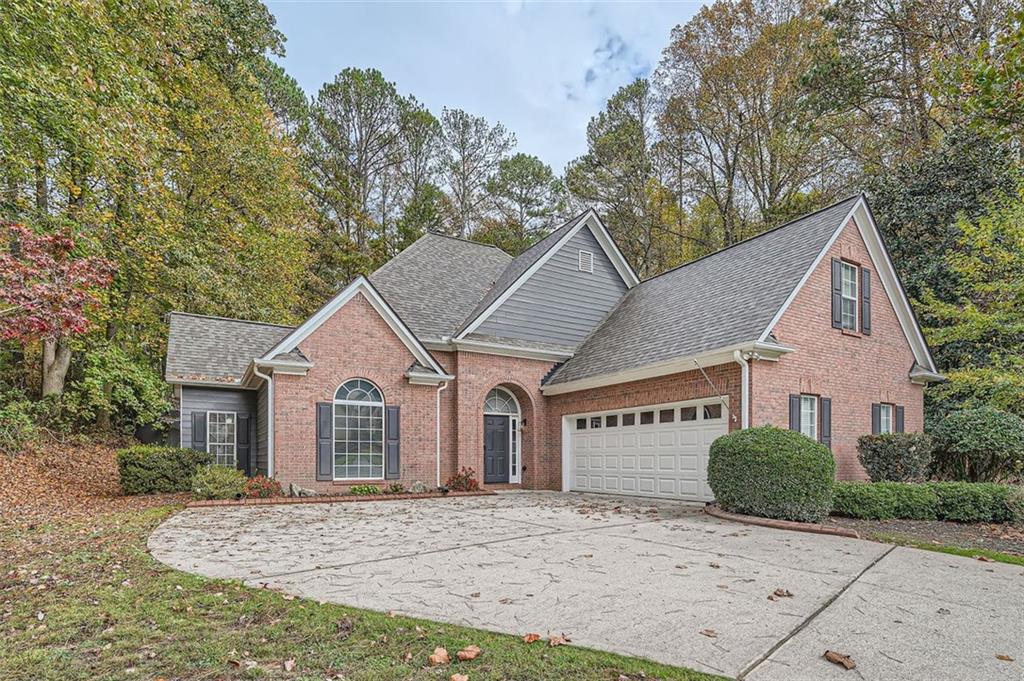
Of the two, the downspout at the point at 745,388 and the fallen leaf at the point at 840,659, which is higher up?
the downspout at the point at 745,388

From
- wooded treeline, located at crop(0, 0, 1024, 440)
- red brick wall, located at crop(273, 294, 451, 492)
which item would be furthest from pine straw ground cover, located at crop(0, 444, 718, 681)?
red brick wall, located at crop(273, 294, 451, 492)

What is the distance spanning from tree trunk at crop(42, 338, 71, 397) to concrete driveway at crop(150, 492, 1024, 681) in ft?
42.7

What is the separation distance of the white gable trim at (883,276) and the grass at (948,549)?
4.84 m

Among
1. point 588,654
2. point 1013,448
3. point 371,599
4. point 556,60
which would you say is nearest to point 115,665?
point 371,599

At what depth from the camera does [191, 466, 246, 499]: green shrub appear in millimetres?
11578

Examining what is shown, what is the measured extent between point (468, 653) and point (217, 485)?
9.99 m

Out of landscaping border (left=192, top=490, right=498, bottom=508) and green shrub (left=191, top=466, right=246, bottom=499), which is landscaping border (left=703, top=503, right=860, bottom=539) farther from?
green shrub (left=191, top=466, right=246, bottom=499)

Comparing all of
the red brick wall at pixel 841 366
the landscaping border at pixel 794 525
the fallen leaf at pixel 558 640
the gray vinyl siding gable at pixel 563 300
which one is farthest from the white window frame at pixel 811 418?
the fallen leaf at pixel 558 640

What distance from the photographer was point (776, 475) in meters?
9.05

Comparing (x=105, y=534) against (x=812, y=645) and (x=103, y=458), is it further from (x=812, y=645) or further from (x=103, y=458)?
(x=103, y=458)

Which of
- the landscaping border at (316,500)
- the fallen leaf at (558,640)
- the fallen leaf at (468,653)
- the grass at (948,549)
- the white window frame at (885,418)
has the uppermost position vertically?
the white window frame at (885,418)

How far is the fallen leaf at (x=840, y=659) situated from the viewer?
3488mm

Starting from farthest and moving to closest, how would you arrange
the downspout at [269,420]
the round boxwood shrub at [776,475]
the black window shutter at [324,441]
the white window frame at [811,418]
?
the black window shutter at [324,441] → the downspout at [269,420] → the white window frame at [811,418] → the round boxwood shrub at [776,475]

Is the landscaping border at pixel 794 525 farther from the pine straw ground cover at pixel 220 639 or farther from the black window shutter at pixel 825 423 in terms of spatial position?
the pine straw ground cover at pixel 220 639
